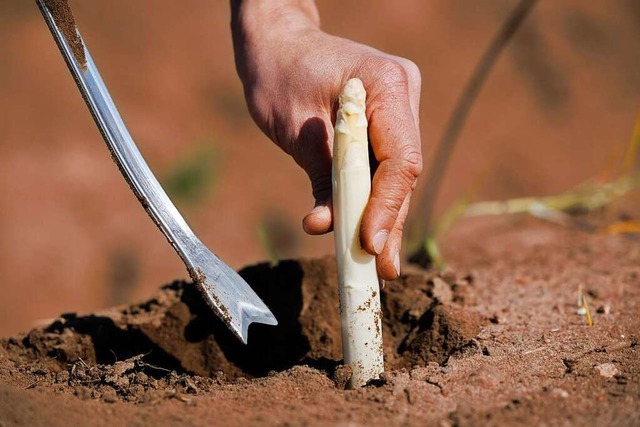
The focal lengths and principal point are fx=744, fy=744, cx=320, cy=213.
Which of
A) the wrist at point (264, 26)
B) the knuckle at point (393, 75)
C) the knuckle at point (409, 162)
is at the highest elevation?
the wrist at point (264, 26)

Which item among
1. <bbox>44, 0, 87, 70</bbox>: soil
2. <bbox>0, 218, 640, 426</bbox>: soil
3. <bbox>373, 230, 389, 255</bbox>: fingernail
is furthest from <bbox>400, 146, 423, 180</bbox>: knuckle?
<bbox>44, 0, 87, 70</bbox>: soil

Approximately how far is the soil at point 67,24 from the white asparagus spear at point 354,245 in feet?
2.13

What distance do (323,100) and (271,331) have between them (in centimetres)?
68

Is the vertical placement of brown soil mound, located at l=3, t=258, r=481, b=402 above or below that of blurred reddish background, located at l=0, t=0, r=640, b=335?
below

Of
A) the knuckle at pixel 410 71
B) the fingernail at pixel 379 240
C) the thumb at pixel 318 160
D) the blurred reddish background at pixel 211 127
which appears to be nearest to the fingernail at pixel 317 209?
the thumb at pixel 318 160

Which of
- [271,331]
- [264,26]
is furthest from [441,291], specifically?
[264,26]

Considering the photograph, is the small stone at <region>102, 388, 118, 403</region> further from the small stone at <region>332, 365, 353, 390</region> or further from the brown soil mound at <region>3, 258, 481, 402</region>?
the small stone at <region>332, 365, 353, 390</region>

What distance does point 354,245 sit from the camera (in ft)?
5.40

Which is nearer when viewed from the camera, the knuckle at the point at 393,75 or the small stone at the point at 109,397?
the small stone at the point at 109,397

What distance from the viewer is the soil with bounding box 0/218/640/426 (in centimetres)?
148

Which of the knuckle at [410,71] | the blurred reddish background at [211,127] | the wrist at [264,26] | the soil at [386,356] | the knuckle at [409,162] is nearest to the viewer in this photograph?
the soil at [386,356]

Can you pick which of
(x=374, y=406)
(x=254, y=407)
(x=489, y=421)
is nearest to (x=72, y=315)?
(x=254, y=407)

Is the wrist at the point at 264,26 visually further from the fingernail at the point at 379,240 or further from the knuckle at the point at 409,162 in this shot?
the fingernail at the point at 379,240

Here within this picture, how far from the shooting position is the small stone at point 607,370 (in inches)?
63.9
